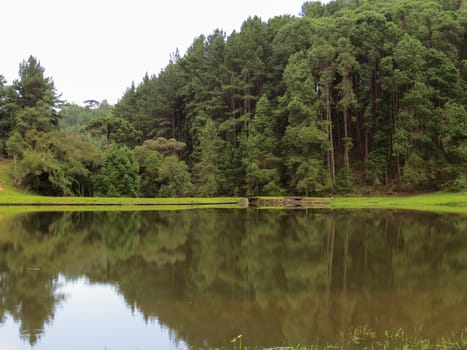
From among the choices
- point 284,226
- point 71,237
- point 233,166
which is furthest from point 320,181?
point 71,237

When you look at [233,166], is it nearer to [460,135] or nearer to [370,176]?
[370,176]

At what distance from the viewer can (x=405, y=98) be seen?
2277 inches

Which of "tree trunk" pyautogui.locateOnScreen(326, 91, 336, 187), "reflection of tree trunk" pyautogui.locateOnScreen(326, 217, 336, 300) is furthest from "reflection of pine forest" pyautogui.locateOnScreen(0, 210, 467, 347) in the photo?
"tree trunk" pyautogui.locateOnScreen(326, 91, 336, 187)

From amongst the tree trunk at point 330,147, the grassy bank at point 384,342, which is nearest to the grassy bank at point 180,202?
the tree trunk at point 330,147

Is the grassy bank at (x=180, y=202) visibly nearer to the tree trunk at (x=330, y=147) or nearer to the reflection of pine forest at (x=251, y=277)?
the tree trunk at (x=330, y=147)

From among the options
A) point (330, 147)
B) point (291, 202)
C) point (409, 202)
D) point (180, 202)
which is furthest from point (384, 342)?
point (330, 147)

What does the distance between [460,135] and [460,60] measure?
1410 centimetres

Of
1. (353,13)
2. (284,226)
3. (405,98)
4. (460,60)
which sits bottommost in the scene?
(284,226)

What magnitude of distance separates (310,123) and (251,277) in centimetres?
4747

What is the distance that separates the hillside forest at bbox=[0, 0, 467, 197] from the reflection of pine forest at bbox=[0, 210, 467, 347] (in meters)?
32.0

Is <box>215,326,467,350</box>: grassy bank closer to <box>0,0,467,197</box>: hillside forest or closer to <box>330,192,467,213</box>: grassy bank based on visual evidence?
<box>330,192,467,213</box>: grassy bank

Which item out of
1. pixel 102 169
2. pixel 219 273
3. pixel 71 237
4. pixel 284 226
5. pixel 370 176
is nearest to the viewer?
pixel 219 273

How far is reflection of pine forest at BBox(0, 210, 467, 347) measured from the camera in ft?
31.7

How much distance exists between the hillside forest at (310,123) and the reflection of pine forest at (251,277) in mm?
31997
